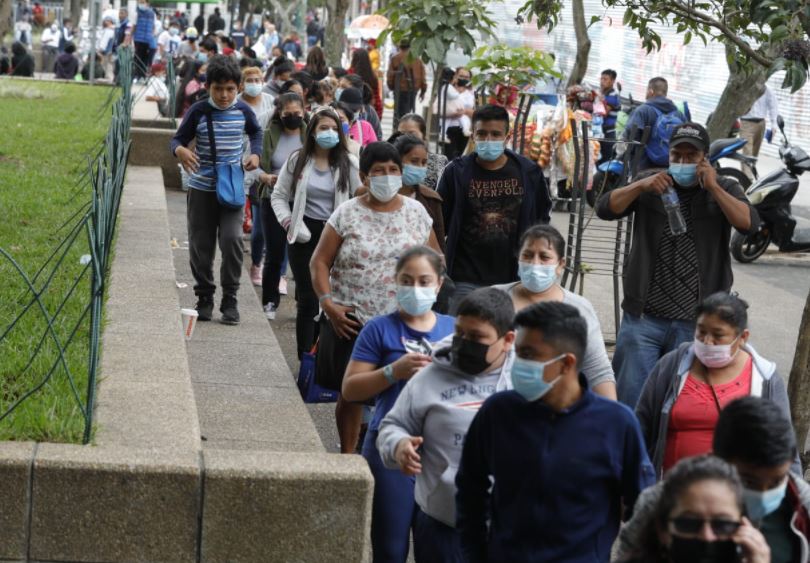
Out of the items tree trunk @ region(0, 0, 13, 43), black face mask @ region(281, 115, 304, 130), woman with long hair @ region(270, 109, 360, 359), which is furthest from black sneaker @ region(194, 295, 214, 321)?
tree trunk @ region(0, 0, 13, 43)

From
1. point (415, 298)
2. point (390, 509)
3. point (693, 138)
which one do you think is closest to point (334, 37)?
point (693, 138)

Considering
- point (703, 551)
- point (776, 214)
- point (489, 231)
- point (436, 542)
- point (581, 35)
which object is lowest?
point (776, 214)

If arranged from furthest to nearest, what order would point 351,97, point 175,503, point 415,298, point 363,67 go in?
point 363,67
point 351,97
point 415,298
point 175,503

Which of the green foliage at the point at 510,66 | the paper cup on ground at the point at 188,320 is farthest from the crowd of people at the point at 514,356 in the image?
the green foliage at the point at 510,66

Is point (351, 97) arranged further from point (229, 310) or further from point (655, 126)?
point (229, 310)

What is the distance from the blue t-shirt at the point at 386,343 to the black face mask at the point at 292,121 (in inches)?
201

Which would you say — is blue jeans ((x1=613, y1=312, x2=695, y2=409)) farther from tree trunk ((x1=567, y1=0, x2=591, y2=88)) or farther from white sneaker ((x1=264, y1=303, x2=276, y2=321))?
tree trunk ((x1=567, y1=0, x2=591, y2=88))

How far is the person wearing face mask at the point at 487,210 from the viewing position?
24.8 feet

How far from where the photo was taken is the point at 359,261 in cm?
693

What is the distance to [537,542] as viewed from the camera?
402 centimetres

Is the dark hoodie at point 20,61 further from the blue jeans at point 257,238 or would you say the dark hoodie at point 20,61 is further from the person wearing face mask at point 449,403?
the person wearing face mask at point 449,403

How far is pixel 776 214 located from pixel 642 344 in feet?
29.0

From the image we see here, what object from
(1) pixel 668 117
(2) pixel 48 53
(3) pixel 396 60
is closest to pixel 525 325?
(1) pixel 668 117

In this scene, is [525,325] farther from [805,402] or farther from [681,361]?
[805,402]
